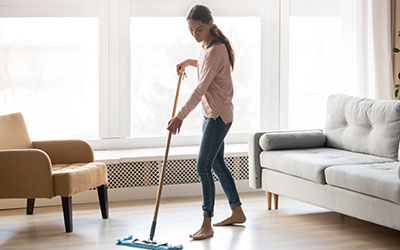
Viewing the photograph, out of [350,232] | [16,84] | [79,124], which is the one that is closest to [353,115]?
[350,232]

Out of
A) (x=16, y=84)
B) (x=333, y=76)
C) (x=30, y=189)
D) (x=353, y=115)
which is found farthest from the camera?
(x=333, y=76)

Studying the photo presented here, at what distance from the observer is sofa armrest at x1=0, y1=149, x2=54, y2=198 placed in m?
4.08

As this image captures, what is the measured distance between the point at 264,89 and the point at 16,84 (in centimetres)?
208

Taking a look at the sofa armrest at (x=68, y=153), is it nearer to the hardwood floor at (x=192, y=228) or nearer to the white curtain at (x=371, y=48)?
the hardwood floor at (x=192, y=228)

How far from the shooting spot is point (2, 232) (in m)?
4.23

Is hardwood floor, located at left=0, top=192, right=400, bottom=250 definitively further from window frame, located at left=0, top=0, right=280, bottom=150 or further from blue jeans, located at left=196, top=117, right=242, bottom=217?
window frame, located at left=0, top=0, right=280, bottom=150

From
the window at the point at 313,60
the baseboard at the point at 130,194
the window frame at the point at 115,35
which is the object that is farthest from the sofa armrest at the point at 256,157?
the window at the point at 313,60

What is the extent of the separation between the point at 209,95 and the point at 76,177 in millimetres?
966

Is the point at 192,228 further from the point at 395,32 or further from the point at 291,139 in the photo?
the point at 395,32

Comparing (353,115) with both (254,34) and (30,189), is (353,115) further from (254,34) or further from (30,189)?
(30,189)

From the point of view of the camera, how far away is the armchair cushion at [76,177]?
13.4 ft

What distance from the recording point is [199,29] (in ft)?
12.9

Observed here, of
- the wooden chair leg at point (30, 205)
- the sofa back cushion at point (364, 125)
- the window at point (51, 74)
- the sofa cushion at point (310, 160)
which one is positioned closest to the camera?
the sofa cushion at point (310, 160)

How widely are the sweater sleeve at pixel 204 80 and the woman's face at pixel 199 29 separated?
11 centimetres
